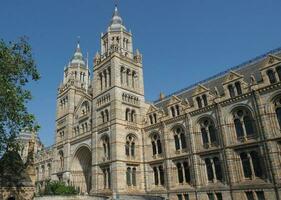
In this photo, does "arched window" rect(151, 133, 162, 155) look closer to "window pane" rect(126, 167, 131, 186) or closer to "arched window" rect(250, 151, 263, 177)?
"window pane" rect(126, 167, 131, 186)

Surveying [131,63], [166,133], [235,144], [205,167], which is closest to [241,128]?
[235,144]

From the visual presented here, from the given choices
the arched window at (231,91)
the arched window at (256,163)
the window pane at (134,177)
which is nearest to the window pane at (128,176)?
the window pane at (134,177)

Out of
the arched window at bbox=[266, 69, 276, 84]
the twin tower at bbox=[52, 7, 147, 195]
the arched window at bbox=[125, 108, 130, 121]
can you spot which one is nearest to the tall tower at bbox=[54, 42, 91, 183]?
the twin tower at bbox=[52, 7, 147, 195]

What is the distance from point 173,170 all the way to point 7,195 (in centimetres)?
2147

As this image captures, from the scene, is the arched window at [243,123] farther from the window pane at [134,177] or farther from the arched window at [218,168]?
the window pane at [134,177]

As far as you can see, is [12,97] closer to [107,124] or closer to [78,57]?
[107,124]

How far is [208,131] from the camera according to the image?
3419cm

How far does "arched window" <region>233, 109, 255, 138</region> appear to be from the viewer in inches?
1196

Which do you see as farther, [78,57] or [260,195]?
[78,57]

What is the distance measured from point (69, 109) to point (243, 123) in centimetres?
3261

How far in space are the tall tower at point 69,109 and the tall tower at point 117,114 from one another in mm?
5197

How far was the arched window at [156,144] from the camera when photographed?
40.1 meters

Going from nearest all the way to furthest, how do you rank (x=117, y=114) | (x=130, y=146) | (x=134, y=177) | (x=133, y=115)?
(x=134, y=177) < (x=117, y=114) < (x=130, y=146) < (x=133, y=115)

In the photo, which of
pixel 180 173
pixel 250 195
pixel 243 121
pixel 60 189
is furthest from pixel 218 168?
pixel 60 189
